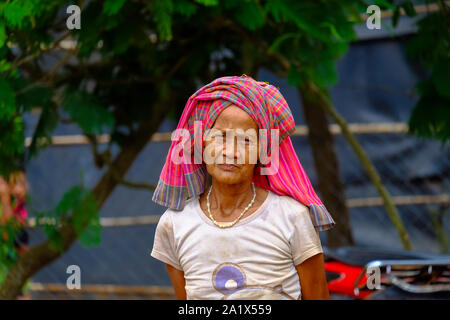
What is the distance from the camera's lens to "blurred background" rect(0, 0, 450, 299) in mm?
3359

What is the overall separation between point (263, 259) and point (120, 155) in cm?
285

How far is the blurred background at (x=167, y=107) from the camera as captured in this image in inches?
132

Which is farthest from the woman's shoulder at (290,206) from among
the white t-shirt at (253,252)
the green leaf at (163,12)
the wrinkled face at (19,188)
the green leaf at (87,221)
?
the wrinkled face at (19,188)

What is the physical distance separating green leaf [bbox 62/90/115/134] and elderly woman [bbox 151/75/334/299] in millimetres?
1751

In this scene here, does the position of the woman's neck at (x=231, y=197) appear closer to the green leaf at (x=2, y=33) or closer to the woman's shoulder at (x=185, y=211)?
the woman's shoulder at (x=185, y=211)

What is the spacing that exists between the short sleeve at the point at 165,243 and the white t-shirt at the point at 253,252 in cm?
7

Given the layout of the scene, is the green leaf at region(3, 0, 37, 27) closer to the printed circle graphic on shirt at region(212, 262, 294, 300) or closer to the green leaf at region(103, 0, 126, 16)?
the green leaf at region(103, 0, 126, 16)

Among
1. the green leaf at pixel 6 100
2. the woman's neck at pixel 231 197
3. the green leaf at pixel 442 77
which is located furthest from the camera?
the green leaf at pixel 442 77

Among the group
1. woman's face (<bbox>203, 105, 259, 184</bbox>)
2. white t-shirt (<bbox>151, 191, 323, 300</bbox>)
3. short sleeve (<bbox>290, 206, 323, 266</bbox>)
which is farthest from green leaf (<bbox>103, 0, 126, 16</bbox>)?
short sleeve (<bbox>290, 206, 323, 266</bbox>)

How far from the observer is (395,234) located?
6.17 meters

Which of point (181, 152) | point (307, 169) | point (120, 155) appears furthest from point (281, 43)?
point (307, 169)

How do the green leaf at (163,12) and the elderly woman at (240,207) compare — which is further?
the green leaf at (163,12)

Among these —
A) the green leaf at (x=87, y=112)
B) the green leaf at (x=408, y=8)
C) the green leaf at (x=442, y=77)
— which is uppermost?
the green leaf at (x=408, y=8)

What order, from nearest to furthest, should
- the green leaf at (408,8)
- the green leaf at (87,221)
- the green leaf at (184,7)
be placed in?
1. the green leaf at (184,7)
2. the green leaf at (408,8)
3. the green leaf at (87,221)
